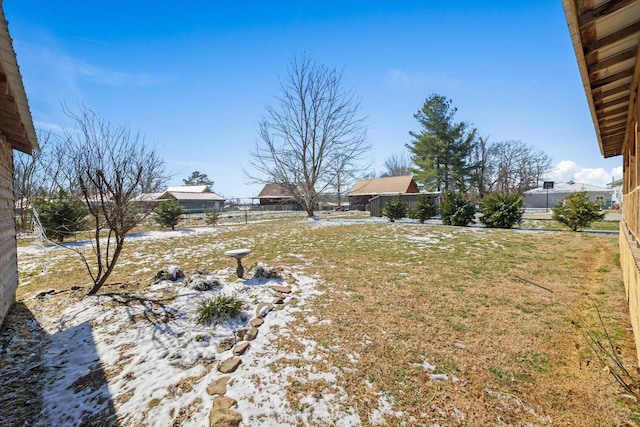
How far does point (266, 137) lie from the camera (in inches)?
693

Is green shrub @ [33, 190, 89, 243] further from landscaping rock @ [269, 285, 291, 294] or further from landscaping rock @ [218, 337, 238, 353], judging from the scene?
landscaping rock @ [218, 337, 238, 353]

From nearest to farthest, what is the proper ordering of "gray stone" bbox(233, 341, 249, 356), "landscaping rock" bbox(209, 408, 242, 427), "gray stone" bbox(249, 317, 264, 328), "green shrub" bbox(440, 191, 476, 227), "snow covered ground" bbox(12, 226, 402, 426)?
"landscaping rock" bbox(209, 408, 242, 427)
"snow covered ground" bbox(12, 226, 402, 426)
"gray stone" bbox(233, 341, 249, 356)
"gray stone" bbox(249, 317, 264, 328)
"green shrub" bbox(440, 191, 476, 227)

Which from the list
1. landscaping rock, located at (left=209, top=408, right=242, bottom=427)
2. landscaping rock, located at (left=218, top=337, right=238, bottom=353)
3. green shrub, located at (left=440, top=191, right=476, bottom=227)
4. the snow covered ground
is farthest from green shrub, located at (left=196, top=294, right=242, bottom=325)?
green shrub, located at (left=440, top=191, right=476, bottom=227)

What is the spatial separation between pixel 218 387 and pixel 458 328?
9.63ft

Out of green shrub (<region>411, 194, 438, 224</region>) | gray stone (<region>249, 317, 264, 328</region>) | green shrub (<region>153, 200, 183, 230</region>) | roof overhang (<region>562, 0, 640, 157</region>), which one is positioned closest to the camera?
roof overhang (<region>562, 0, 640, 157</region>)

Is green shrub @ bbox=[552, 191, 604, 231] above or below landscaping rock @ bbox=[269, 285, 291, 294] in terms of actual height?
above

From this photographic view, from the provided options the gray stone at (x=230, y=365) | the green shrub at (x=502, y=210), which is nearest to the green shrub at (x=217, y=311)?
the gray stone at (x=230, y=365)

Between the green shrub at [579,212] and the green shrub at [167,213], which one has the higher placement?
the green shrub at [167,213]

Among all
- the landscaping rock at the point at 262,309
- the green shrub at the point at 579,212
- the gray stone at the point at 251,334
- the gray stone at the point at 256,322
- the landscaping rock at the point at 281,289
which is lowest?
the gray stone at the point at 251,334

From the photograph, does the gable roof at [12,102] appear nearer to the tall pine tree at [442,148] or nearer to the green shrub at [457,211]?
the green shrub at [457,211]

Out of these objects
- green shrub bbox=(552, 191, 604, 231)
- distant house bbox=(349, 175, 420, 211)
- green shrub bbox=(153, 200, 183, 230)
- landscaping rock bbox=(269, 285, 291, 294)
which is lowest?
landscaping rock bbox=(269, 285, 291, 294)

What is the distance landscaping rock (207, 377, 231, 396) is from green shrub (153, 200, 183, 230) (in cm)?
1292

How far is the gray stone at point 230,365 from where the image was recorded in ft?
8.91

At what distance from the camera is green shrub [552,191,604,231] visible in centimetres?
962
